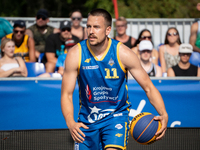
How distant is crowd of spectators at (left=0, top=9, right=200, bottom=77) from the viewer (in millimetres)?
6531

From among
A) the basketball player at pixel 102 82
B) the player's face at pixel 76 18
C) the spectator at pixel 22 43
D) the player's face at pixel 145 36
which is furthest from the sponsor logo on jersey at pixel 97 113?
the player's face at pixel 76 18

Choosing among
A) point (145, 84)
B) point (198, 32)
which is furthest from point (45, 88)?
point (198, 32)

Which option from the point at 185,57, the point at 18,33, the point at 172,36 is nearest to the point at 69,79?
the point at 185,57

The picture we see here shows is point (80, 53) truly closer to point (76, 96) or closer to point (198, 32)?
point (76, 96)

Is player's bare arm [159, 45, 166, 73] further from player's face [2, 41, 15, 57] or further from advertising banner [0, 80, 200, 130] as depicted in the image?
player's face [2, 41, 15, 57]

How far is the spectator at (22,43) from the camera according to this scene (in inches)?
301

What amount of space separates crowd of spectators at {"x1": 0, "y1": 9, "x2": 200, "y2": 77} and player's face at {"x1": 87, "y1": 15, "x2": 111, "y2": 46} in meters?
3.10

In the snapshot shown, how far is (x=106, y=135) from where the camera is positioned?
3.61 m

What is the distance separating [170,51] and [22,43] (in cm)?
396

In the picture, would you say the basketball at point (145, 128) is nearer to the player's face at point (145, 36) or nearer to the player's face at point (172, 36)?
the player's face at point (145, 36)

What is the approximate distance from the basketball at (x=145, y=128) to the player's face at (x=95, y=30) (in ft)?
3.65

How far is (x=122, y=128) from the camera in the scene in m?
3.66

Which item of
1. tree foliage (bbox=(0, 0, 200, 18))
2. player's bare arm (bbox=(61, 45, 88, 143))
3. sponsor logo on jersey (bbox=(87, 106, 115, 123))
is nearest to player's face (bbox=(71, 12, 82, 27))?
player's bare arm (bbox=(61, 45, 88, 143))

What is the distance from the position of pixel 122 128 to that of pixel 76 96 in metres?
2.07
